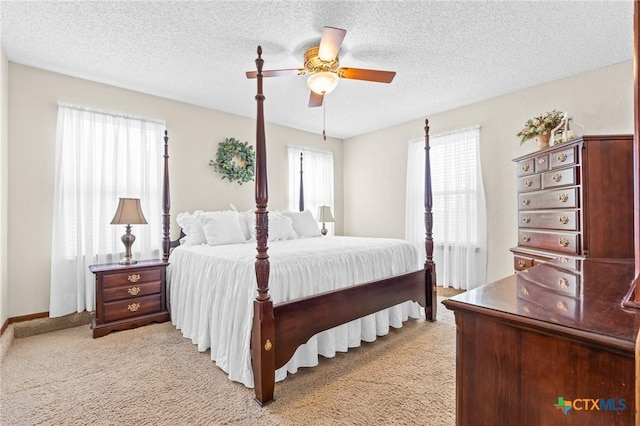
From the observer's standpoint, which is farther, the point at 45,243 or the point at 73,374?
the point at 45,243

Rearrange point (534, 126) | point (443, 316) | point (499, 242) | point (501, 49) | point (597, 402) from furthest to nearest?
1. point (499, 242)
2. point (443, 316)
3. point (534, 126)
4. point (501, 49)
5. point (597, 402)

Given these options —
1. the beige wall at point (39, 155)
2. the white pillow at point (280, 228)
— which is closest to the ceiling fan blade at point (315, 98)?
the beige wall at point (39, 155)

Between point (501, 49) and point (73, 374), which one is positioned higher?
point (501, 49)

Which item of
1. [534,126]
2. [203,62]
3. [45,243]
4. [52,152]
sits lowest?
[45,243]

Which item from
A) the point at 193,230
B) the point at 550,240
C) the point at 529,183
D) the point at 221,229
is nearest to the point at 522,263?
the point at 550,240

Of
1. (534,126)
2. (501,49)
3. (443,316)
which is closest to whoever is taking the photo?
(501,49)

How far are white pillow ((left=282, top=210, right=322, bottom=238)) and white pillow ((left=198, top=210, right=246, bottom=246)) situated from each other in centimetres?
77

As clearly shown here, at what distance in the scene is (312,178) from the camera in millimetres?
5438

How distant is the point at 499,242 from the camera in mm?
3955

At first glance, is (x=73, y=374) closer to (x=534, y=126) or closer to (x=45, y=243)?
(x=45, y=243)

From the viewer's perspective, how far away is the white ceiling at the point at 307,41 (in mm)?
2211

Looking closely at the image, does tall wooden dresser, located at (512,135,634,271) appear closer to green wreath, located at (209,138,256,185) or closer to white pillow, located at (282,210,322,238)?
white pillow, located at (282,210,322,238)

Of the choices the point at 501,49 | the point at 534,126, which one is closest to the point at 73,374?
the point at 501,49

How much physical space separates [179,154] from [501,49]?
146 inches
